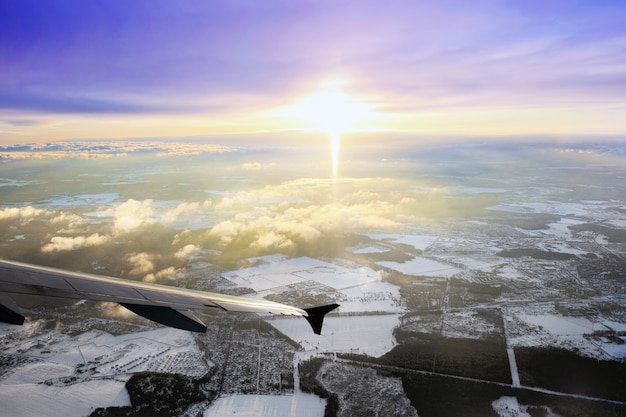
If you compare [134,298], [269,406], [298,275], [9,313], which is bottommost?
[298,275]

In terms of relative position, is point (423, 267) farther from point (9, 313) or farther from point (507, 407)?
point (9, 313)

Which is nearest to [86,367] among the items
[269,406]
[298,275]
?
[269,406]

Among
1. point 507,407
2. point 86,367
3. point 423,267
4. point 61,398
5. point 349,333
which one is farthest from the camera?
point 423,267

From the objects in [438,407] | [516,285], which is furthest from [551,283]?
[438,407]

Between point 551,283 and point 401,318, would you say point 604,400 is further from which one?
point 551,283

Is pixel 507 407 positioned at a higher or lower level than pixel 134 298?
lower

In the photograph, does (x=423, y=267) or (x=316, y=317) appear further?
(x=423, y=267)

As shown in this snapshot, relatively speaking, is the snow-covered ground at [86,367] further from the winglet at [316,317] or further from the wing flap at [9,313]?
the winglet at [316,317]
